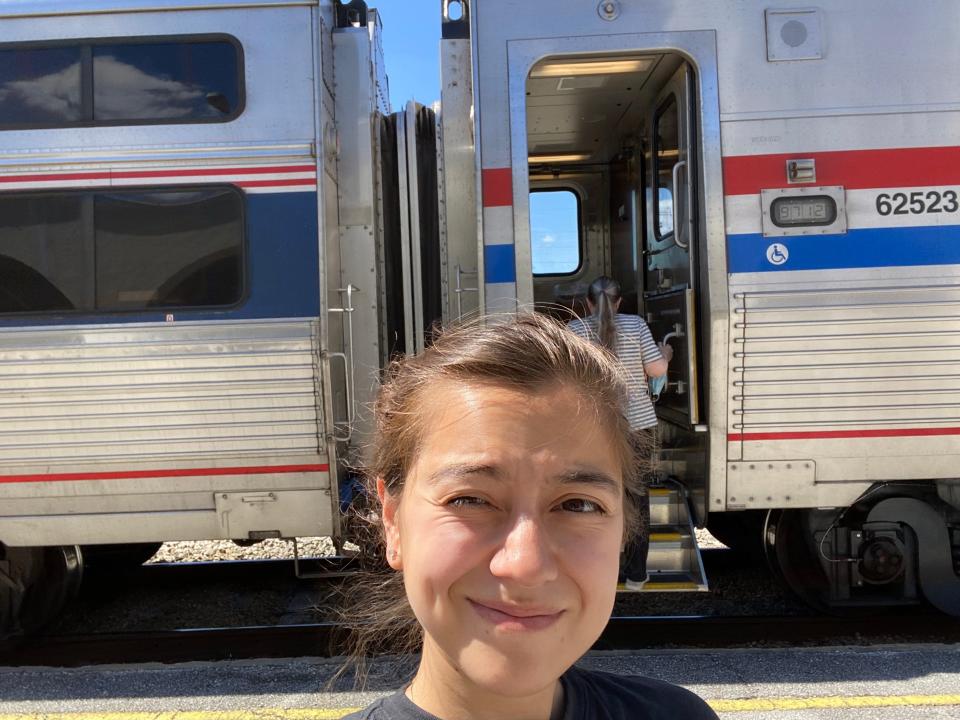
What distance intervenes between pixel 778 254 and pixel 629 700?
3061mm

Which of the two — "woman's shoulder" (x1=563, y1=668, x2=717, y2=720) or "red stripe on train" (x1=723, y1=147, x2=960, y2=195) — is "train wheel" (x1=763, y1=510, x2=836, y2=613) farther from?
"woman's shoulder" (x1=563, y1=668, x2=717, y2=720)

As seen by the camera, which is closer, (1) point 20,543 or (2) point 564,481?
(2) point 564,481

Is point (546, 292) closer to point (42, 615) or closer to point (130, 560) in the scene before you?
point (130, 560)

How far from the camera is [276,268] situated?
394cm

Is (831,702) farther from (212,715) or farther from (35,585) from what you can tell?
(35,585)

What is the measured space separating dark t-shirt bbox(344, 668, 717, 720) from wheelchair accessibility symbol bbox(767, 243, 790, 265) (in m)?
2.99

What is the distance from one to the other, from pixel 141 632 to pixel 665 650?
2908 millimetres

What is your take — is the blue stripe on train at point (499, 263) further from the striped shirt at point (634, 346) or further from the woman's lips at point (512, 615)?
the woman's lips at point (512, 615)

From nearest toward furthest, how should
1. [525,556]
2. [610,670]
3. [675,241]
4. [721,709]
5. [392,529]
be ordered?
[525,556], [392,529], [721,709], [610,670], [675,241]

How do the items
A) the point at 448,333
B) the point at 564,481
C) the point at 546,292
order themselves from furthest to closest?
the point at 546,292 < the point at 448,333 < the point at 564,481

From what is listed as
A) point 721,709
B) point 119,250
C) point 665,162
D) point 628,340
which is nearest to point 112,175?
point 119,250

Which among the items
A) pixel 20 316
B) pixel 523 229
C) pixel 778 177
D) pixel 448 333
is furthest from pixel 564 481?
pixel 20 316

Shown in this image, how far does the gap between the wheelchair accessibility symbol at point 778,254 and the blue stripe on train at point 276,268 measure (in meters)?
2.25

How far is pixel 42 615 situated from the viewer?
4.40 meters
